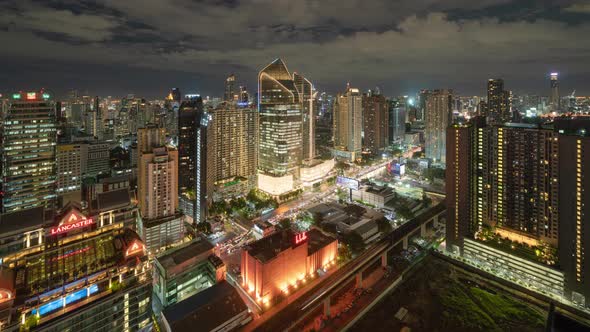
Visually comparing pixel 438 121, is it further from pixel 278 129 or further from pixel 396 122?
pixel 278 129

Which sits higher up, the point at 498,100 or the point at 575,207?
the point at 498,100

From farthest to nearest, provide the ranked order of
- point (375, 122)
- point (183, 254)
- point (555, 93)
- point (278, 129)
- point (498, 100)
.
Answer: point (375, 122) → point (498, 100) → point (555, 93) → point (278, 129) → point (183, 254)

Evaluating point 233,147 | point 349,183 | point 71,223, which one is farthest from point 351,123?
point 71,223

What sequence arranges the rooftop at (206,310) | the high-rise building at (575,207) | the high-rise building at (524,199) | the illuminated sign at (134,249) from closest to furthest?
the illuminated sign at (134,249) → the rooftop at (206,310) → the high-rise building at (575,207) → the high-rise building at (524,199)

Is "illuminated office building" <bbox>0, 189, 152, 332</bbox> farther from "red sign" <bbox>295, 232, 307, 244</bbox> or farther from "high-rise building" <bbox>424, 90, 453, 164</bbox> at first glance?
"high-rise building" <bbox>424, 90, 453, 164</bbox>

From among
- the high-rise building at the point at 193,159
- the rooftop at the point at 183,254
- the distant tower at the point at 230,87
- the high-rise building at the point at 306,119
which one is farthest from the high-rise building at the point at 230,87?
the rooftop at the point at 183,254

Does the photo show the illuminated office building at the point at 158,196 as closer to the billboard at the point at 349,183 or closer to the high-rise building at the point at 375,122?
the billboard at the point at 349,183

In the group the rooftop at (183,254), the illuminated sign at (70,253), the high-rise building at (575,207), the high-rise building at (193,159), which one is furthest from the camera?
the high-rise building at (193,159)

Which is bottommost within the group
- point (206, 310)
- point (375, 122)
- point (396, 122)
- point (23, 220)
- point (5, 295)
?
point (206, 310)
